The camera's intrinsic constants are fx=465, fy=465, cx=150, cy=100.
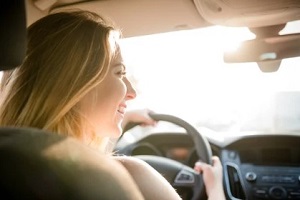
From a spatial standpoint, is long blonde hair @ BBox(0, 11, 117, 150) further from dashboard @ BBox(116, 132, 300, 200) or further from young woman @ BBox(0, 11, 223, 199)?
dashboard @ BBox(116, 132, 300, 200)

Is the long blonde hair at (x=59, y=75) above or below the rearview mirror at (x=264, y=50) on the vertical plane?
below

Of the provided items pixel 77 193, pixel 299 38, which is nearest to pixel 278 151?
pixel 299 38

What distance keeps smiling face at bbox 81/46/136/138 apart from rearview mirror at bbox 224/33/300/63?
48.5 inches

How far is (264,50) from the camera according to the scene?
2.82m

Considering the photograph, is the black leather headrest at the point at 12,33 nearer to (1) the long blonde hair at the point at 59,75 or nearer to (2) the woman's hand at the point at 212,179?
(1) the long blonde hair at the point at 59,75

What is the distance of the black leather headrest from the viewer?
0.95m

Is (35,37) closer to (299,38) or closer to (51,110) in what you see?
(51,110)

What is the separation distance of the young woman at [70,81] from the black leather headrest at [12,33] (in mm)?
551

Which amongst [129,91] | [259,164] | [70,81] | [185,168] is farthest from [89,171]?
[259,164]

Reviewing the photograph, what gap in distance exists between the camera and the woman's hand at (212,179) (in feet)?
7.77

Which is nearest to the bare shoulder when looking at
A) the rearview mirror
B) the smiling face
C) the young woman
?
the young woman

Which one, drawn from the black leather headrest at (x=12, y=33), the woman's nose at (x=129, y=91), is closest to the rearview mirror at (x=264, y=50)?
the woman's nose at (x=129, y=91)

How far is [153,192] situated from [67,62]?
61 centimetres

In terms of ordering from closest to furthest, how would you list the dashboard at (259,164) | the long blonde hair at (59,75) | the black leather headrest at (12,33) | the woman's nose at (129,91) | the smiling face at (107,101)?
1. the black leather headrest at (12,33)
2. the long blonde hair at (59,75)
3. the smiling face at (107,101)
4. the woman's nose at (129,91)
5. the dashboard at (259,164)
